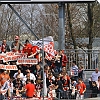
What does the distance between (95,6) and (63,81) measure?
17.6 m

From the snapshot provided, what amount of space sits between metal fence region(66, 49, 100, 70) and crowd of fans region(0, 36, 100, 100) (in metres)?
1.13

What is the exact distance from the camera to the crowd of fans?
49.1ft

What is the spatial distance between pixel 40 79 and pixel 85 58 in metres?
3.54

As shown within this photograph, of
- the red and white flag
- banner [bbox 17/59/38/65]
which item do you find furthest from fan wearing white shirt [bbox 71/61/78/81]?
banner [bbox 17/59/38/65]

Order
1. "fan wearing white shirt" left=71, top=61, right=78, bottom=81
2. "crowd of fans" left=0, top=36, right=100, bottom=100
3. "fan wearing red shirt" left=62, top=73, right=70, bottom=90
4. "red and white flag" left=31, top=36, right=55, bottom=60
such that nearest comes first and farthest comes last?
"crowd of fans" left=0, top=36, right=100, bottom=100, "red and white flag" left=31, top=36, right=55, bottom=60, "fan wearing red shirt" left=62, top=73, right=70, bottom=90, "fan wearing white shirt" left=71, top=61, right=78, bottom=81

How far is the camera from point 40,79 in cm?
1574

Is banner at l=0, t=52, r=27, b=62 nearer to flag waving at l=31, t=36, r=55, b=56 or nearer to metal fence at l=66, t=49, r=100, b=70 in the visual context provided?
flag waving at l=31, t=36, r=55, b=56

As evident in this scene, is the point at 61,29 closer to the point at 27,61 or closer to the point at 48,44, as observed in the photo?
the point at 48,44

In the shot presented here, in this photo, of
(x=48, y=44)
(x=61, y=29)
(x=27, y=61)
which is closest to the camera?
(x=27, y=61)

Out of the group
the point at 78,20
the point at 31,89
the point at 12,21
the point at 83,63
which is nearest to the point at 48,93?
the point at 31,89

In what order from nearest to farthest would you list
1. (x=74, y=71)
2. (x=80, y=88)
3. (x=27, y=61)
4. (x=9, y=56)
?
(x=27, y=61) → (x=9, y=56) → (x=80, y=88) → (x=74, y=71)

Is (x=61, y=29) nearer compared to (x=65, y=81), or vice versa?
(x=65, y=81)

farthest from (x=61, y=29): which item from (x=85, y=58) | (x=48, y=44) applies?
(x=48, y=44)

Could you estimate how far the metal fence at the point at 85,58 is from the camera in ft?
60.3
